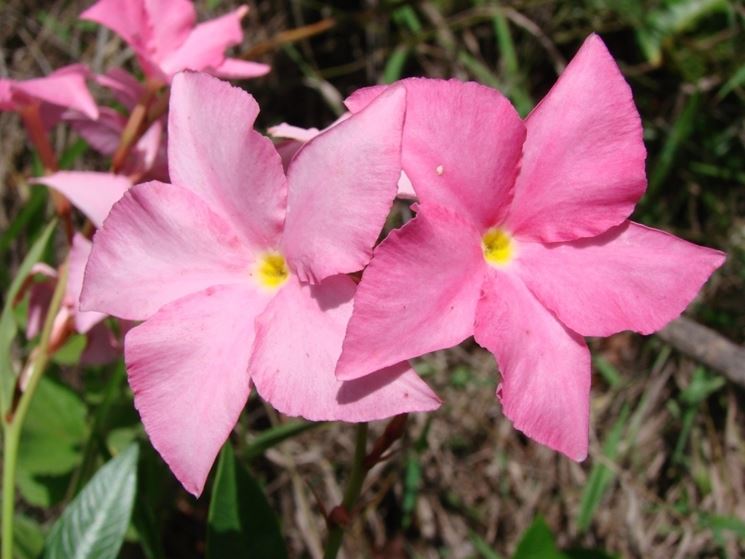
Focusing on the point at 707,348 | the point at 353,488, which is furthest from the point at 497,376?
the point at 353,488

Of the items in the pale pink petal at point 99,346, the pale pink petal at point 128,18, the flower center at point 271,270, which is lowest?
the pale pink petal at point 99,346

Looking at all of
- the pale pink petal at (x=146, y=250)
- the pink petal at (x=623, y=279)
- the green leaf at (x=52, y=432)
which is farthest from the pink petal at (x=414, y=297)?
the green leaf at (x=52, y=432)

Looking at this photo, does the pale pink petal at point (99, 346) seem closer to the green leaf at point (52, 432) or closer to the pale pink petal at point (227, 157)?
the green leaf at point (52, 432)

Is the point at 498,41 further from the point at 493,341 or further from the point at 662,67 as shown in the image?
the point at 493,341

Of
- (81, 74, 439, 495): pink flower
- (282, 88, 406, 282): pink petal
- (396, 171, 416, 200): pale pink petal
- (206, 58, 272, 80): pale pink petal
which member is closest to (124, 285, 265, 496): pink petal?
(81, 74, 439, 495): pink flower

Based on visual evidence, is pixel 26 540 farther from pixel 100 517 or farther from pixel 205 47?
pixel 205 47

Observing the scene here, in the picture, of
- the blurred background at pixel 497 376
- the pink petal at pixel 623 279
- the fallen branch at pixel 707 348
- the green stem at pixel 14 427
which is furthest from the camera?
the blurred background at pixel 497 376

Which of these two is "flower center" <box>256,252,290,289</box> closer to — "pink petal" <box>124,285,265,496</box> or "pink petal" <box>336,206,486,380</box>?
"pink petal" <box>124,285,265,496</box>
